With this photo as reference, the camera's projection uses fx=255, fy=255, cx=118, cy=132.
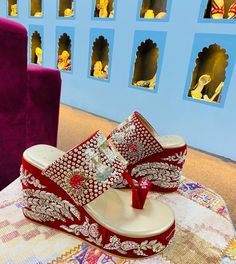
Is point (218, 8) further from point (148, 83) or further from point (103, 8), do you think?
point (103, 8)

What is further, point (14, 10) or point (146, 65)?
point (14, 10)

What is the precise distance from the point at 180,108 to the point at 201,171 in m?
0.39

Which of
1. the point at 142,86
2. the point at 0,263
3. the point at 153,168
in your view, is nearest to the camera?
the point at 0,263

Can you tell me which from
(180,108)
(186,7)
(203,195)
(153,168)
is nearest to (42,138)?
(153,168)

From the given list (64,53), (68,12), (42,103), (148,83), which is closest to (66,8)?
(68,12)

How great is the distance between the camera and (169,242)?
445mm

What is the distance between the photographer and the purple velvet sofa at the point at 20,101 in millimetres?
610

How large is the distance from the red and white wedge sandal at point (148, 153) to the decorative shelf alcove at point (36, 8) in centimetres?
180

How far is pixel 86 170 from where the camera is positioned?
40 cm

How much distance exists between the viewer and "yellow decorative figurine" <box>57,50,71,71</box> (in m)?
1.91

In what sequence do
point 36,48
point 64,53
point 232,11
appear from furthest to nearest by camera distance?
point 36,48
point 64,53
point 232,11

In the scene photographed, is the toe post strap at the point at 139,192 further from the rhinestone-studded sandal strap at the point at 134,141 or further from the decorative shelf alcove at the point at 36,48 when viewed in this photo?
the decorative shelf alcove at the point at 36,48

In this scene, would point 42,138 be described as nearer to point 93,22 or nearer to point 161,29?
point 161,29

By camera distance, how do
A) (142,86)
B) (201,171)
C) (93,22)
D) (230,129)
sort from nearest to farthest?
(201,171) < (230,129) < (142,86) < (93,22)
